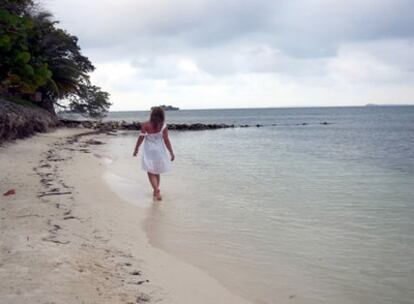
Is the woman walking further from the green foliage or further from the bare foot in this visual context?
the green foliage

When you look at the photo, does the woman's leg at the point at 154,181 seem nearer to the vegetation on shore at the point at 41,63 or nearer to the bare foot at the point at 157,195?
the bare foot at the point at 157,195

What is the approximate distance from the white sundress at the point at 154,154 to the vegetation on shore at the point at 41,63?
2212 mm

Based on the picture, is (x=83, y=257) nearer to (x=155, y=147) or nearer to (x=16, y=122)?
(x=155, y=147)

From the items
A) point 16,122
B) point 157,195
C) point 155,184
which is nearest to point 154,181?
point 155,184

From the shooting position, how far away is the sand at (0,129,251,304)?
382cm

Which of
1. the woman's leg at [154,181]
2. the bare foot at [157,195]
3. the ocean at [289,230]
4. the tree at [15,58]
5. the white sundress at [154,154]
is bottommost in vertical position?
the ocean at [289,230]

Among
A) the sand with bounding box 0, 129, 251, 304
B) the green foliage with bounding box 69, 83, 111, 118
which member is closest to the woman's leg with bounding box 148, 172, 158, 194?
the sand with bounding box 0, 129, 251, 304

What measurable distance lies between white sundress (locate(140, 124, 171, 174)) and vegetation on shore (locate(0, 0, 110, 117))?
2.21 metres

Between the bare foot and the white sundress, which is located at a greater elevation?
the white sundress

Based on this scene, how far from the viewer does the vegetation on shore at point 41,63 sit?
7395 mm

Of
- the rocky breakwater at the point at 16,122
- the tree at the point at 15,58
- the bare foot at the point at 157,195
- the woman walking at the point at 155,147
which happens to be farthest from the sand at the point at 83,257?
the rocky breakwater at the point at 16,122

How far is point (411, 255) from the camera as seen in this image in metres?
5.59

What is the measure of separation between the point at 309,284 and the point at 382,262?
3.96ft

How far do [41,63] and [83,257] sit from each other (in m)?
→ 5.86
